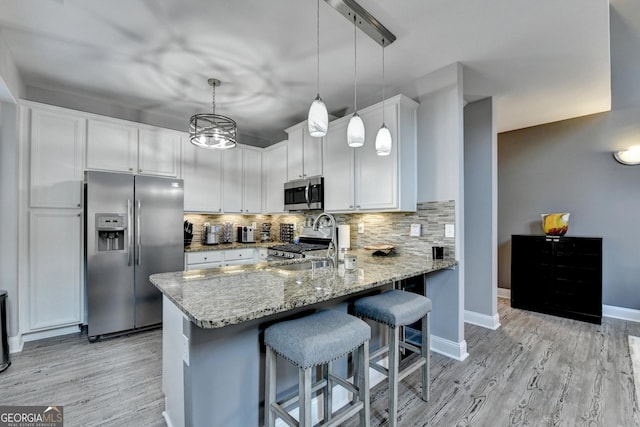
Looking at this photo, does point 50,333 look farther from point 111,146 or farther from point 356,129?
point 356,129

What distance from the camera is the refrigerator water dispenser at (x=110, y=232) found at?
9.67 feet

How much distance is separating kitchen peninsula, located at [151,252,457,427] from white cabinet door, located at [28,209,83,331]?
210cm

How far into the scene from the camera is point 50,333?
298 cm

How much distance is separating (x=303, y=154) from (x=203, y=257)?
75.2 inches

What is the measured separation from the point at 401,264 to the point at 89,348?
10.2 feet

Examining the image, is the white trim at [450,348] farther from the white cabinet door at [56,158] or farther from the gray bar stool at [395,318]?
the white cabinet door at [56,158]

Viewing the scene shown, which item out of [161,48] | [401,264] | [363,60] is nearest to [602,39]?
[363,60]

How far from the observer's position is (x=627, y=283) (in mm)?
3508

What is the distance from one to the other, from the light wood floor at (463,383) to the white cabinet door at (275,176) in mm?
2288

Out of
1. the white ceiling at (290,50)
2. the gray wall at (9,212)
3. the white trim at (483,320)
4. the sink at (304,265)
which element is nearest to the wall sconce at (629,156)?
the white ceiling at (290,50)

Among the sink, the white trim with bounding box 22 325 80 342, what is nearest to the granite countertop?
the sink

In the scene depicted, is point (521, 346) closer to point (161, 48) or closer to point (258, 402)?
point (258, 402)

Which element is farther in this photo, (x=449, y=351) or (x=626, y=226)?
(x=626, y=226)
